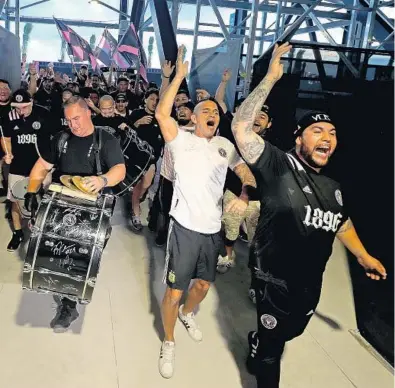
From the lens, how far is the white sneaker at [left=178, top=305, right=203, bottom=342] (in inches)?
129

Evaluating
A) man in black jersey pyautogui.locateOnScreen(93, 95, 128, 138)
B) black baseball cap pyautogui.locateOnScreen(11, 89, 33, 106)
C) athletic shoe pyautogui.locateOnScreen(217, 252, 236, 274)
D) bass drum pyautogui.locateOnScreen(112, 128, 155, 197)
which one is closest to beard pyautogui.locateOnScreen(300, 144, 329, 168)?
athletic shoe pyautogui.locateOnScreen(217, 252, 236, 274)

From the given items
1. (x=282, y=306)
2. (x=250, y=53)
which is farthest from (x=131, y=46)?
(x=282, y=306)

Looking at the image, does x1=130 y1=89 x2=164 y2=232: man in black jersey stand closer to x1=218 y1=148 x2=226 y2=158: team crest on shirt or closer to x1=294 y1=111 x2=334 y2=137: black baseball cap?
x1=218 y1=148 x2=226 y2=158: team crest on shirt

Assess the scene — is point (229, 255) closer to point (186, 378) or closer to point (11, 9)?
point (186, 378)

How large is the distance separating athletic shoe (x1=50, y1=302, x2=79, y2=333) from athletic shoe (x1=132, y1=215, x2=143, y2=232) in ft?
7.29

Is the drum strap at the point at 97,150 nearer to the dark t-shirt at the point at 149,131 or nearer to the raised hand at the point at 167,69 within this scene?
the raised hand at the point at 167,69

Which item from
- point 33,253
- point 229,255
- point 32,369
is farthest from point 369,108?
point 32,369

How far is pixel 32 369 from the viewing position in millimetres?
2723

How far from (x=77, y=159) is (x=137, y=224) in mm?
2463

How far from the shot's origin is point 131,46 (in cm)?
876

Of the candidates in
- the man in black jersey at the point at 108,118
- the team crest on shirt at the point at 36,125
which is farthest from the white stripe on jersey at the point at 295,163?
the man in black jersey at the point at 108,118

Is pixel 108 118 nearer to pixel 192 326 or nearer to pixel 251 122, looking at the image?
pixel 192 326

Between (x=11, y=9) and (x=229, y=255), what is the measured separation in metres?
16.8

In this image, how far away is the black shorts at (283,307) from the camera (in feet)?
7.76
